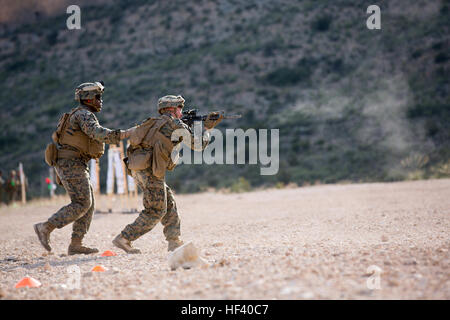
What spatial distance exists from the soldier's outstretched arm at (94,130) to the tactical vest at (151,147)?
20 centimetres

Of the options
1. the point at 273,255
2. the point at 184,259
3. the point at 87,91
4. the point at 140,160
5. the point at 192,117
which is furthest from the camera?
the point at 192,117

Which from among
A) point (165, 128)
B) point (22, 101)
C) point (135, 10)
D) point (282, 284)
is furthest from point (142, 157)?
point (135, 10)

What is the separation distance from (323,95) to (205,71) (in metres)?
8.67

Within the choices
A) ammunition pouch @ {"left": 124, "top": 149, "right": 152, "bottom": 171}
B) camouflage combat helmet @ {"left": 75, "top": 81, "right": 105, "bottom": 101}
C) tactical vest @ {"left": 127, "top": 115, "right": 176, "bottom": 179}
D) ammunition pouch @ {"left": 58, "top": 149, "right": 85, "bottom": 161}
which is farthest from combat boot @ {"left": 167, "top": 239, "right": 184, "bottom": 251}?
camouflage combat helmet @ {"left": 75, "top": 81, "right": 105, "bottom": 101}

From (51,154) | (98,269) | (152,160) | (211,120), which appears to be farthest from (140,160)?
(98,269)

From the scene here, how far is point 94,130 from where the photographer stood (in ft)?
19.3

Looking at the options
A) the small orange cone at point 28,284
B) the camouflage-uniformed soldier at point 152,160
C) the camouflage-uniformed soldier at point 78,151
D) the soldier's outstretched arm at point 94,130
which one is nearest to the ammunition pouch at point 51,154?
the camouflage-uniformed soldier at point 78,151

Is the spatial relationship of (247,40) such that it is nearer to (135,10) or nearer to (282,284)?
(135,10)

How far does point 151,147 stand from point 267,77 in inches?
1036

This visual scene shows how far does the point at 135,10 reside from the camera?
42562 millimetres

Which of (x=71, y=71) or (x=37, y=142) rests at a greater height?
(x=71, y=71)

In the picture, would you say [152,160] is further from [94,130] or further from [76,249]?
[76,249]

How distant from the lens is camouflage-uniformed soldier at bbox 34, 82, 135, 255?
596cm

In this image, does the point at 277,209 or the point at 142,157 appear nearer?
the point at 142,157
